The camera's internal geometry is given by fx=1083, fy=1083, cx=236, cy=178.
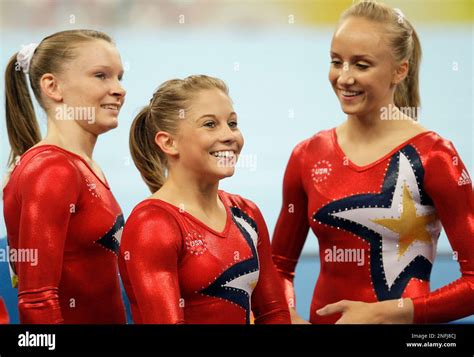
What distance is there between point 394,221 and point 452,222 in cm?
13

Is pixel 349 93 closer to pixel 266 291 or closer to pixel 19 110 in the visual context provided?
pixel 266 291

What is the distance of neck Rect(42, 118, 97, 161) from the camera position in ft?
8.30

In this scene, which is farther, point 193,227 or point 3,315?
point 3,315

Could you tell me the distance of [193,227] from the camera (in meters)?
2.37

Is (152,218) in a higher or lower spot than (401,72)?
lower

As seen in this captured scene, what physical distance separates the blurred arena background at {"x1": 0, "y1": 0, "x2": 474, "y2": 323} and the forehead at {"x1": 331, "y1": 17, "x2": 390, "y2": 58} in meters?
0.22

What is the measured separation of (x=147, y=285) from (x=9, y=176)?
21.6 inches

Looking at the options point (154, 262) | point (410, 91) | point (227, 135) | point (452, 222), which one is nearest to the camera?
point (154, 262)

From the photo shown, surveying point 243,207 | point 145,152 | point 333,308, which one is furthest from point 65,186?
point 333,308

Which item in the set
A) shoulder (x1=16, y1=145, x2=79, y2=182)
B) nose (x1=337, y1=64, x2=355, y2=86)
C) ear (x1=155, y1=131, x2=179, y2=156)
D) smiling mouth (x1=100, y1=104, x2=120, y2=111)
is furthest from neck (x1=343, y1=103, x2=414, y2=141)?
shoulder (x1=16, y1=145, x2=79, y2=182)

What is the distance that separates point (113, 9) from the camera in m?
2.77

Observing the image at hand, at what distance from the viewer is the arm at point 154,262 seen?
90.5 inches

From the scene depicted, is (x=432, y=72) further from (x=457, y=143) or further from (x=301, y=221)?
(x=301, y=221)
